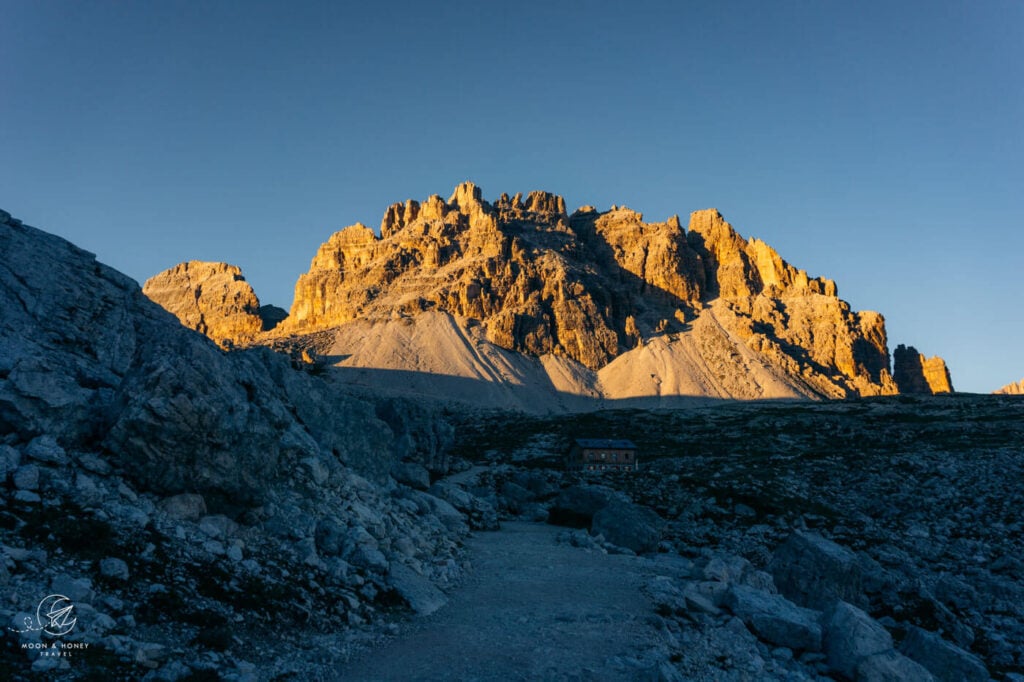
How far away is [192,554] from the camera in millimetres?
14625

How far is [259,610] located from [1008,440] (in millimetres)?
74214

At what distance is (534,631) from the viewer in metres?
16.1

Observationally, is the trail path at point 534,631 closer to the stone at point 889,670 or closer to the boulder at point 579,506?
the stone at point 889,670

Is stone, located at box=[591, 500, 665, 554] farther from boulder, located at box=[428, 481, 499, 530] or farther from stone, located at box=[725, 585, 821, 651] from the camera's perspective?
stone, located at box=[725, 585, 821, 651]

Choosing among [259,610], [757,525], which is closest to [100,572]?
[259,610]

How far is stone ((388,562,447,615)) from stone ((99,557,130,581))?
7.31 metres

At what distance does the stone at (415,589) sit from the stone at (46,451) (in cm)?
895

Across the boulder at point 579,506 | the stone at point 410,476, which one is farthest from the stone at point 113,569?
the stone at point 410,476

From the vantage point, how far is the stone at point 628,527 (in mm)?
28844

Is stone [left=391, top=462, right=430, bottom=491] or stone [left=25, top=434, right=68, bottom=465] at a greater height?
stone [left=25, top=434, right=68, bottom=465]

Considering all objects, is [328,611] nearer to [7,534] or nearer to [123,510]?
[123,510]

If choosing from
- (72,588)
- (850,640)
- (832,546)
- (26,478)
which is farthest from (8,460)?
(832,546)

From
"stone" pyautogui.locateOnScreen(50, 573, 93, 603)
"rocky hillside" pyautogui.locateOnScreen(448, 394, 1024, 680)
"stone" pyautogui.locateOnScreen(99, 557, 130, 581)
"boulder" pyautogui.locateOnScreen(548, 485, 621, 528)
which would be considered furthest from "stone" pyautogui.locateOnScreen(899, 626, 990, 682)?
"stone" pyautogui.locateOnScreen(50, 573, 93, 603)

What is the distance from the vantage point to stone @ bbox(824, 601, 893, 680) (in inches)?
605
